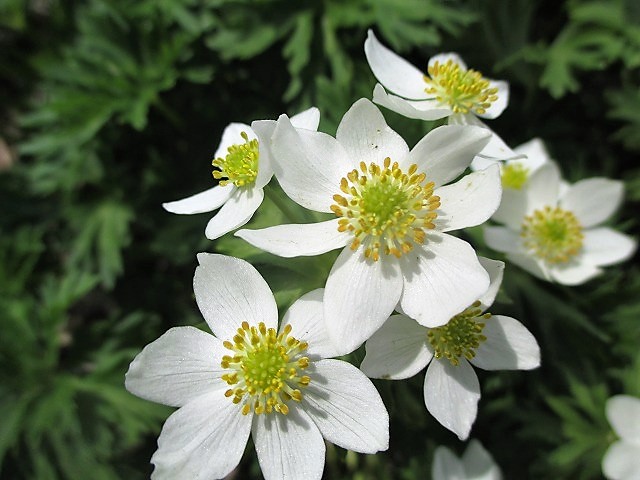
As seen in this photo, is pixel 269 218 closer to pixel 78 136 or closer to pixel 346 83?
pixel 346 83

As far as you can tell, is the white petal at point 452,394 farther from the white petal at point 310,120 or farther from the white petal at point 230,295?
the white petal at point 310,120

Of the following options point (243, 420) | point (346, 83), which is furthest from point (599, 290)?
point (243, 420)

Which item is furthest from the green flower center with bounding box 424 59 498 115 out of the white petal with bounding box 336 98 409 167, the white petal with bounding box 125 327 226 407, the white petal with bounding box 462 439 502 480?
the white petal with bounding box 462 439 502 480

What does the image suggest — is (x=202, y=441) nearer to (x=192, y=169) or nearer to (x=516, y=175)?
(x=516, y=175)

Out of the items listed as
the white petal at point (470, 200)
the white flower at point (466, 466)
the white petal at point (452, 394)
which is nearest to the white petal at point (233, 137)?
the white petal at point (470, 200)

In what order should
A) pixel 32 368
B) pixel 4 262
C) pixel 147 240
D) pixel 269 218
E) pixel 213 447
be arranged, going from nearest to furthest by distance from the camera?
pixel 213 447, pixel 269 218, pixel 32 368, pixel 4 262, pixel 147 240

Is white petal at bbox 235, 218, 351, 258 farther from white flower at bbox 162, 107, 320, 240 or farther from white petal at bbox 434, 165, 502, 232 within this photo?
white petal at bbox 434, 165, 502, 232
